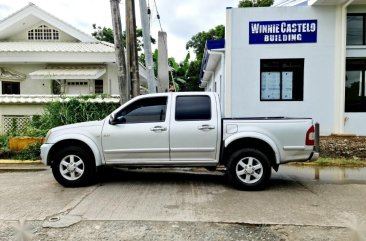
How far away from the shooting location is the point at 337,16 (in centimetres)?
1291

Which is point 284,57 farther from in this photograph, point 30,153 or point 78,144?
point 30,153

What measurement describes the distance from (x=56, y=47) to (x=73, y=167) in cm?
1211

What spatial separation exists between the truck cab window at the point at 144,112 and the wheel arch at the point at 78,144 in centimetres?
67

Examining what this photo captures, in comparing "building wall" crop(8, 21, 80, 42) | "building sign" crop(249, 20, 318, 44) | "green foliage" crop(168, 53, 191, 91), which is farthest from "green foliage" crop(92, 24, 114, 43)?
"building sign" crop(249, 20, 318, 44)

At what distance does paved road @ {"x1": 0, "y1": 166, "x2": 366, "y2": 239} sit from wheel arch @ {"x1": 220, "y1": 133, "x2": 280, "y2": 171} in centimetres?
59

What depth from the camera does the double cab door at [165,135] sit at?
6.90 meters

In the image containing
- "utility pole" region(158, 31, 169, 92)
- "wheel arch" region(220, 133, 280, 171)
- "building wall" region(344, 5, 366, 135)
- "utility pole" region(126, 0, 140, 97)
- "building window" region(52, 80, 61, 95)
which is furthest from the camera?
"building window" region(52, 80, 61, 95)

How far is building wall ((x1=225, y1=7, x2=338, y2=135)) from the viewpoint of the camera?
42.4 ft

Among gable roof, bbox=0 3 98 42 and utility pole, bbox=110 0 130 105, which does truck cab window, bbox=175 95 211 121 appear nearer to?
→ utility pole, bbox=110 0 130 105

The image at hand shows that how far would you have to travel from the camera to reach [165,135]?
694 cm

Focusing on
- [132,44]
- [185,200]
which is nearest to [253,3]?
[132,44]

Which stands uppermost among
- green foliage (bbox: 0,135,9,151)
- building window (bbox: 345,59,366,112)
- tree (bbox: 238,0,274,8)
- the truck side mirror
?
tree (bbox: 238,0,274,8)

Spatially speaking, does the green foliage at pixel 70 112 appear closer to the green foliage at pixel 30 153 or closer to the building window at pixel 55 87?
the green foliage at pixel 30 153

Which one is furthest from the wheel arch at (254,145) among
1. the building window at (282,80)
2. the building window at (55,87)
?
the building window at (55,87)
